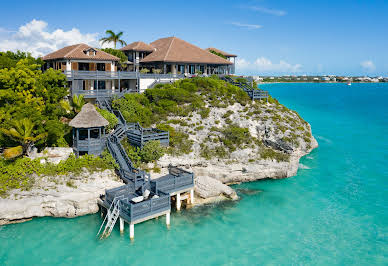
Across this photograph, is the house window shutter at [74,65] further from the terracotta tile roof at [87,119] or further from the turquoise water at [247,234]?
the turquoise water at [247,234]

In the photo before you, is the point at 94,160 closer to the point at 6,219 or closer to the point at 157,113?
the point at 6,219

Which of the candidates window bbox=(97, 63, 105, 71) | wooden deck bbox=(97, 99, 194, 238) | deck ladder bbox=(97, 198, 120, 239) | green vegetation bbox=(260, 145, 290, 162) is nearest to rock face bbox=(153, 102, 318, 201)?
green vegetation bbox=(260, 145, 290, 162)

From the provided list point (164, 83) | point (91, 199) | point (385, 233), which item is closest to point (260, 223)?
point (385, 233)

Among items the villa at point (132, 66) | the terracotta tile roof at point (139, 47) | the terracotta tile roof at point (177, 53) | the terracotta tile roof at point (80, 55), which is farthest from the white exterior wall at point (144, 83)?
the terracotta tile roof at point (139, 47)

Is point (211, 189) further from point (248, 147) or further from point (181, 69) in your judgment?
point (181, 69)

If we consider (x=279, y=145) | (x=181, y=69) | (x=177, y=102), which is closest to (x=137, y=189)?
(x=177, y=102)

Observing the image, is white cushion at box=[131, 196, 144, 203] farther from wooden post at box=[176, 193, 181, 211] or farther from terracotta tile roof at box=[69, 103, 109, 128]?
terracotta tile roof at box=[69, 103, 109, 128]
